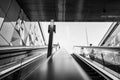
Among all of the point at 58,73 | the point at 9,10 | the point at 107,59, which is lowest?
the point at 58,73

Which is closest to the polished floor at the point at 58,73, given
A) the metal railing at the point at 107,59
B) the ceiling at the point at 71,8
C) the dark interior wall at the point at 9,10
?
the metal railing at the point at 107,59

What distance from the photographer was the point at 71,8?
8.00 m

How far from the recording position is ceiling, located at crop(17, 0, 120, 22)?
7125 mm

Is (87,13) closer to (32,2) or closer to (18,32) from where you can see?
(32,2)

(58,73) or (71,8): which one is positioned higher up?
(71,8)

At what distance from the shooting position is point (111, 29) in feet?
40.9

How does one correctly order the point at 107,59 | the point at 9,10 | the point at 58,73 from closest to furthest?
1. the point at 58,73
2. the point at 107,59
3. the point at 9,10

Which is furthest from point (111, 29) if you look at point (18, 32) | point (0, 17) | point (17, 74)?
point (17, 74)

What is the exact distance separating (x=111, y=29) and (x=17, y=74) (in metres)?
13.3

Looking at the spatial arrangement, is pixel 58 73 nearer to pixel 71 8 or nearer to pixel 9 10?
pixel 9 10

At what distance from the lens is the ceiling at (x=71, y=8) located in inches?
280

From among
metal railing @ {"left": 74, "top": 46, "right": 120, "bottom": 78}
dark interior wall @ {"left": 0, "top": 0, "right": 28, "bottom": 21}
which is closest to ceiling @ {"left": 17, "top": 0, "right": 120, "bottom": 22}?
dark interior wall @ {"left": 0, "top": 0, "right": 28, "bottom": 21}

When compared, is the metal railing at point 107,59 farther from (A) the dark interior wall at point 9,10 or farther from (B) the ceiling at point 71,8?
(A) the dark interior wall at point 9,10

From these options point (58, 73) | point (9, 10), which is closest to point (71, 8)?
point (9, 10)
